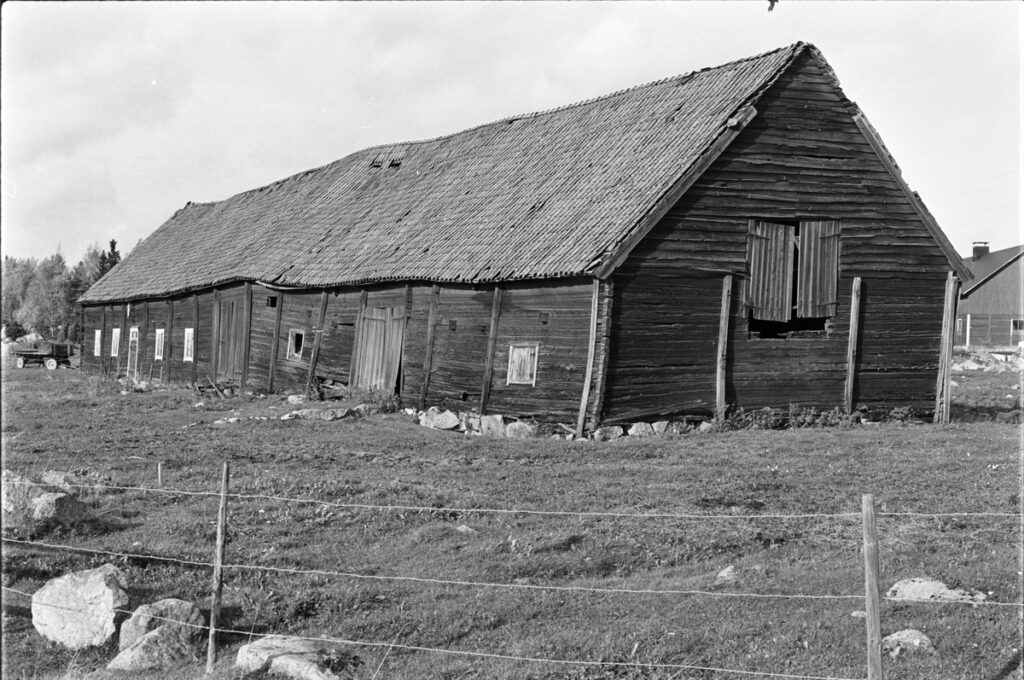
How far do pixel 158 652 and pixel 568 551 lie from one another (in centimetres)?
395

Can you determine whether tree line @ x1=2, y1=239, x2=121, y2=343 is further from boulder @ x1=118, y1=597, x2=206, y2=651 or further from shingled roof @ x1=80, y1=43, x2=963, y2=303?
boulder @ x1=118, y1=597, x2=206, y2=651

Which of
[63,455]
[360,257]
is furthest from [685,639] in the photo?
[360,257]

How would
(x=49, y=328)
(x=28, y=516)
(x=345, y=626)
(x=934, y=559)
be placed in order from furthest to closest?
(x=49, y=328) < (x=28, y=516) < (x=934, y=559) < (x=345, y=626)

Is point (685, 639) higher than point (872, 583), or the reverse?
point (872, 583)

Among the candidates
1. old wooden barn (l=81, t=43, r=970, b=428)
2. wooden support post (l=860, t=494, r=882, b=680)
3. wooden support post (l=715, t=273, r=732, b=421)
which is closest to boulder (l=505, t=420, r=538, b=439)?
old wooden barn (l=81, t=43, r=970, b=428)

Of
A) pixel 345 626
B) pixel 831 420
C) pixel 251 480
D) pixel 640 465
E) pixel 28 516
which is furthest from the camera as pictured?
pixel 831 420

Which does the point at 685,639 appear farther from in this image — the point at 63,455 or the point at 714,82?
the point at 714,82

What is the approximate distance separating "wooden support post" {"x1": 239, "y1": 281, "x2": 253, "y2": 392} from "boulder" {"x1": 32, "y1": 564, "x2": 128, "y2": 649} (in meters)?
21.3

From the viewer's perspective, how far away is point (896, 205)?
2097cm

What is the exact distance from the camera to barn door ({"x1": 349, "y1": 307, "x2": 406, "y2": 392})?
23375mm

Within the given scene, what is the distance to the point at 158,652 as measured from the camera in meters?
7.89

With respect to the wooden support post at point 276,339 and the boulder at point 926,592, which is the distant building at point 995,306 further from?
the boulder at point 926,592

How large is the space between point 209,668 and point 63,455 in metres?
9.52

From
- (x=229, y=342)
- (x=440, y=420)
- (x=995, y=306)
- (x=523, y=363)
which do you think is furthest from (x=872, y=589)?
(x=995, y=306)
